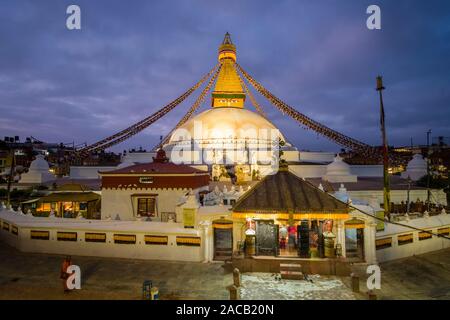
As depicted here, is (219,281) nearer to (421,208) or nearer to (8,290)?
(8,290)

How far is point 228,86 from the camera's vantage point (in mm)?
39844

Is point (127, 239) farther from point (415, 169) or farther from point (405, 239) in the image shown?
point (415, 169)

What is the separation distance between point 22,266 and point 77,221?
10.6ft

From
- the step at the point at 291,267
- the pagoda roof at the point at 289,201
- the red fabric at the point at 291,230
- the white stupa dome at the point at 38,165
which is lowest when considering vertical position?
the step at the point at 291,267

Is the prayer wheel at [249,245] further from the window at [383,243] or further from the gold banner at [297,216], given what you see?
the window at [383,243]

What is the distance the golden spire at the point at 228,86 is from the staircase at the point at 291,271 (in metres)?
30.9

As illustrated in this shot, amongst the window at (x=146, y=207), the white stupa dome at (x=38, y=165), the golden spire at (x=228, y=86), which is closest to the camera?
the window at (x=146, y=207)

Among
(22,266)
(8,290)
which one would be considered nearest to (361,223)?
(8,290)

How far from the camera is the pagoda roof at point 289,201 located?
427 inches

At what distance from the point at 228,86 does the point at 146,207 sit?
2543 cm

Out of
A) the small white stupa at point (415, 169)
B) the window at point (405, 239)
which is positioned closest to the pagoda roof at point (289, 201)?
the window at point (405, 239)

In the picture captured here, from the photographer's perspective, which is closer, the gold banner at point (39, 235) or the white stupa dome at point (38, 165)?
the gold banner at point (39, 235)

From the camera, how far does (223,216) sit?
12430 millimetres

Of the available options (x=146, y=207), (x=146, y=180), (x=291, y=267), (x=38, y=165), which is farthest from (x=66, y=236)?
(x=38, y=165)
